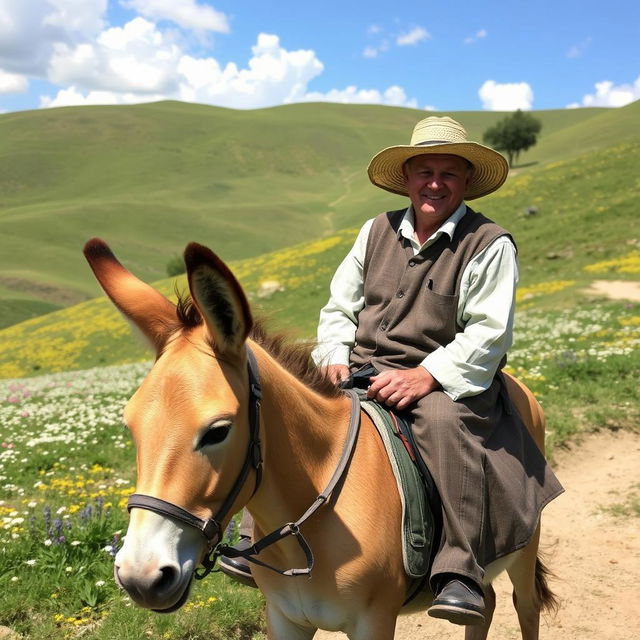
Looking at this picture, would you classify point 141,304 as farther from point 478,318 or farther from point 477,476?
point 477,476

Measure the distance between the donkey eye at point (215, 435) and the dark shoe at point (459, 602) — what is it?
151cm

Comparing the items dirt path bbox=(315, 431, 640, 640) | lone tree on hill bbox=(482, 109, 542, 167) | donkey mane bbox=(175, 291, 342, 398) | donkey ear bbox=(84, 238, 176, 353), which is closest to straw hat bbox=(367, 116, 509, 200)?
donkey mane bbox=(175, 291, 342, 398)

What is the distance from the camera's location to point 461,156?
3.75m

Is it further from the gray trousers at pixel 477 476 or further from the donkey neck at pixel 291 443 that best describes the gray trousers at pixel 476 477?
the donkey neck at pixel 291 443

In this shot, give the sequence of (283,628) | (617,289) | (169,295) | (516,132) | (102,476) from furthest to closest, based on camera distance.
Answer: (516,132) → (169,295) → (617,289) → (102,476) → (283,628)

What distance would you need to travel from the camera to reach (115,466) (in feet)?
27.7

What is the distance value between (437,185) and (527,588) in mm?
2873

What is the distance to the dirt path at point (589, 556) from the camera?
533 centimetres

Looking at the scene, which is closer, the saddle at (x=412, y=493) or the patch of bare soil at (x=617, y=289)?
the saddle at (x=412, y=493)

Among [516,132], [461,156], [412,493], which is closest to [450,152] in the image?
[461,156]

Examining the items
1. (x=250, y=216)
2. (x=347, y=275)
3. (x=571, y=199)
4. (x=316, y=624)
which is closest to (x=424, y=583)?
(x=316, y=624)

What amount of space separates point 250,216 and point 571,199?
66.7 metres

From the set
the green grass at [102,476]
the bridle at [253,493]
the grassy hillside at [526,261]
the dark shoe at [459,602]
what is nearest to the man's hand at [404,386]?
the bridle at [253,493]

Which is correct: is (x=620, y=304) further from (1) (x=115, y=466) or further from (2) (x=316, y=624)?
(2) (x=316, y=624)
